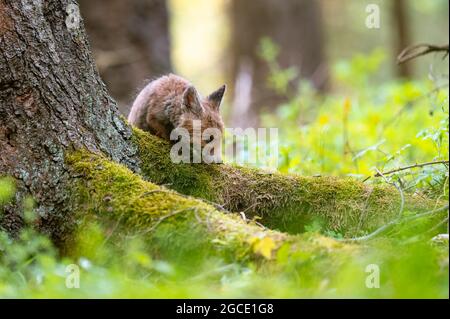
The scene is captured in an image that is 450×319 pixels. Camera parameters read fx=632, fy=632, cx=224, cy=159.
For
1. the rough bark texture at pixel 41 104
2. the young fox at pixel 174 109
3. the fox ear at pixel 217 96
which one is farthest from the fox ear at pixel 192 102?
the rough bark texture at pixel 41 104

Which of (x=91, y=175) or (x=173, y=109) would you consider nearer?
(x=91, y=175)

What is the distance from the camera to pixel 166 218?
3.93 metres

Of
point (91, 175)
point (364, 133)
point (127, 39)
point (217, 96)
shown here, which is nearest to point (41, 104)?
point (91, 175)

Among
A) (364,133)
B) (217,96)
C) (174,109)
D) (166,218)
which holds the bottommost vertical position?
(166,218)

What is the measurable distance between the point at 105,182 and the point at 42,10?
1305 mm

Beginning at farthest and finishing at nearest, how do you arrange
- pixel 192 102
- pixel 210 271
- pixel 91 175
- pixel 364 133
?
pixel 364 133 → pixel 192 102 → pixel 91 175 → pixel 210 271

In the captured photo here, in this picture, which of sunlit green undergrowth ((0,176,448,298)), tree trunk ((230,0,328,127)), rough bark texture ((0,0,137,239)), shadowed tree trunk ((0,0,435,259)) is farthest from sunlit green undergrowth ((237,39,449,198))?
rough bark texture ((0,0,137,239))

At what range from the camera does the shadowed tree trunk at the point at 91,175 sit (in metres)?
4.05

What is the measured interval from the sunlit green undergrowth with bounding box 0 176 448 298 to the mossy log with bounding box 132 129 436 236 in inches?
23.3

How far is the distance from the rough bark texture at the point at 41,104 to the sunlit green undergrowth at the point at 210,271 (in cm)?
21

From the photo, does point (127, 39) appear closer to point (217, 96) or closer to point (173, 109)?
point (217, 96)

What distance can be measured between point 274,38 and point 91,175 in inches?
408

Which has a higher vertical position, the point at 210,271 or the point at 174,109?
the point at 174,109
